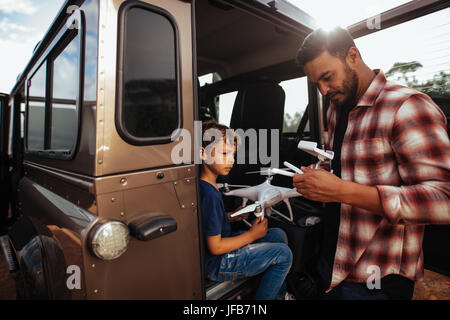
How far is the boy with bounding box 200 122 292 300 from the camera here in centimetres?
141

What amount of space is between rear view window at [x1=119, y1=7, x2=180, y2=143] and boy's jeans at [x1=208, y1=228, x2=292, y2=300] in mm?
880

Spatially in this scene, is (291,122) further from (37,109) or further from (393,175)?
(37,109)

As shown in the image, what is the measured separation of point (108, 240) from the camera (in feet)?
2.95

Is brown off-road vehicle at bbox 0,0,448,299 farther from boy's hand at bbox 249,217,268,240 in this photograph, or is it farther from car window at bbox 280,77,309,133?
car window at bbox 280,77,309,133

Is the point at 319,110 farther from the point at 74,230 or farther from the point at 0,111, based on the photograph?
the point at 0,111

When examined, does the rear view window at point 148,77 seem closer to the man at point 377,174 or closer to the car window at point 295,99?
the man at point 377,174

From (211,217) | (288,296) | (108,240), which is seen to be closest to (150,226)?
(108,240)

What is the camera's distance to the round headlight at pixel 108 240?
0.89 m

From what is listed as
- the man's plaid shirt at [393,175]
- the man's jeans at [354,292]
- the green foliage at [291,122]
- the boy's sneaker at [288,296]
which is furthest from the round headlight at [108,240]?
the green foliage at [291,122]

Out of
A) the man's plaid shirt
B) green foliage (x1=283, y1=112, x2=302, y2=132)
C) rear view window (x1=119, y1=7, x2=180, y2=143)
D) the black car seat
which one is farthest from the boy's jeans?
green foliage (x1=283, y1=112, x2=302, y2=132)

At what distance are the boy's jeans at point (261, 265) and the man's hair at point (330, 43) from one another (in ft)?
3.90

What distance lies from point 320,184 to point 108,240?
2.92 ft
